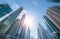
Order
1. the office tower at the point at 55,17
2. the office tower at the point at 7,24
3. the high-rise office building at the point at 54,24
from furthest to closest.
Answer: the office tower at the point at 55,17 → the office tower at the point at 7,24 → the high-rise office building at the point at 54,24

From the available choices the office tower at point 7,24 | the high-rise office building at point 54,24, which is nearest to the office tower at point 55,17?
the high-rise office building at point 54,24

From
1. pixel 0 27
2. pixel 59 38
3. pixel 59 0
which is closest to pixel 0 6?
pixel 0 27

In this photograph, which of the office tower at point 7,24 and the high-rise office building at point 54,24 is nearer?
the high-rise office building at point 54,24

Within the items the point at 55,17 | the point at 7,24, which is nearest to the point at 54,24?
the point at 55,17

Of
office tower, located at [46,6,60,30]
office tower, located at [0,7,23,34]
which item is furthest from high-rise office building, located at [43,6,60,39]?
office tower, located at [0,7,23,34]

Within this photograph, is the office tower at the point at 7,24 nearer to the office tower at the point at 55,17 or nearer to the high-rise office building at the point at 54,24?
the high-rise office building at the point at 54,24

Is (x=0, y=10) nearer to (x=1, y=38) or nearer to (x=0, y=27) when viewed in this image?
(x=0, y=27)

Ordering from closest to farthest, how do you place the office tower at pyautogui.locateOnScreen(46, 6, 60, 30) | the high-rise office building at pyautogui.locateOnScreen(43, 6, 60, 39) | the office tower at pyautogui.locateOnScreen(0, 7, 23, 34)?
the high-rise office building at pyautogui.locateOnScreen(43, 6, 60, 39)
the office tower at pyautogui.locateOnScreen(0, 7, 23, 34)
the office tower at pyautogui.locateOnScreen(46, 6, 60, 30)

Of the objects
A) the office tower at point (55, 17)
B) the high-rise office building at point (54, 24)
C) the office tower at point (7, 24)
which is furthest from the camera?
the office tower at point (55, 17)

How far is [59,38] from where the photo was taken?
44.7 meters

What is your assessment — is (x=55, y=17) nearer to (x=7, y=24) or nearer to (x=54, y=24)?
(x=54, y=24)

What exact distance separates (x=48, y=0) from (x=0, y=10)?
3640cm

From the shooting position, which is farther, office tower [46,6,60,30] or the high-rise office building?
office tower [46,6,60,30]

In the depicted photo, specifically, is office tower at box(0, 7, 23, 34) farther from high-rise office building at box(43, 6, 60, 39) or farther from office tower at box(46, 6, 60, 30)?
office tower at box(46, 6, 60, 30)
